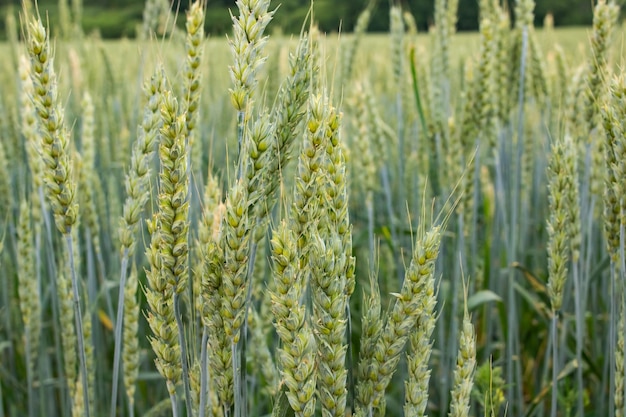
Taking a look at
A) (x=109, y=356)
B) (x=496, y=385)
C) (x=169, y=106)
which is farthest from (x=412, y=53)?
(x=109, y=356)

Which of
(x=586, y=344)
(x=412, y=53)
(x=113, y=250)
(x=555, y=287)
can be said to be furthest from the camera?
(x=113, y=250)

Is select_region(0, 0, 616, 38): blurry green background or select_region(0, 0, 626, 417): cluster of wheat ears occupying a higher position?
select_region(0, 0, 616, 38): blurry green background

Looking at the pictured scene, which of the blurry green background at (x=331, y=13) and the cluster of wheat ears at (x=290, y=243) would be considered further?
the blurry green background at (x=331, y=13)

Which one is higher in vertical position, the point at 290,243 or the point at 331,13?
the point at 331,13

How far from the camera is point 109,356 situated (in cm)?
215

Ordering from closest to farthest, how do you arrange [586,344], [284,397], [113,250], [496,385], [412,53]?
[284,397]
[496,385]
[412,53]
[586,344]
[113,250]

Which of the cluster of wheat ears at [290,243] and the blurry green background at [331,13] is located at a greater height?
the blurry green background at [331,13]

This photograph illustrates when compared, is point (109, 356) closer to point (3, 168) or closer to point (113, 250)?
point (113, 250)

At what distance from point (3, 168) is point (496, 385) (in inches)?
53.3

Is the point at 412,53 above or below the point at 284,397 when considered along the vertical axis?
above

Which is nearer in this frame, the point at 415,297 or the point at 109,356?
the point at 415,297

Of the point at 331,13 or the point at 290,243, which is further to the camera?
the point at 331,13

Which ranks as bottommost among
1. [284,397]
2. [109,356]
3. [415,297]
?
[109,356]

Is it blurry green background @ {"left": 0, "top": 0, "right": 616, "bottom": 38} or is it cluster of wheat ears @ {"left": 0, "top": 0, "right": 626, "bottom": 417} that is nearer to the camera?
cluster of wheat ears @ {"left": 0, "top": 0, "right": 626, "bottom": 417}
